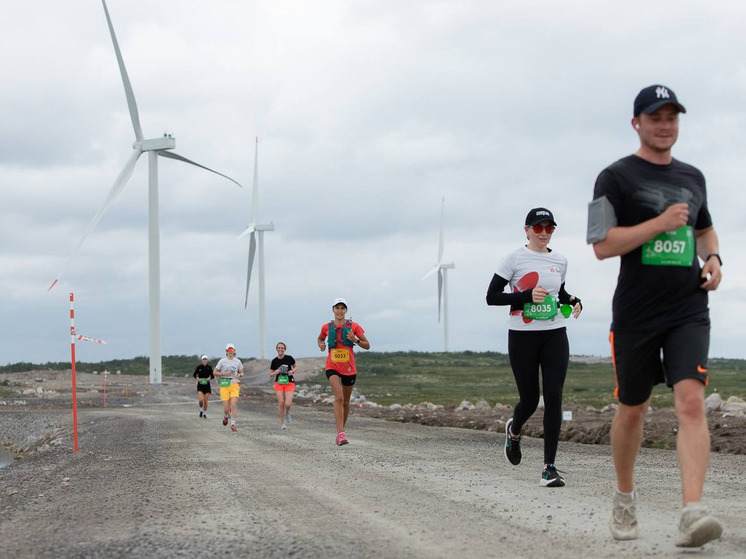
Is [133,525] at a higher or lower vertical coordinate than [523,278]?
lower

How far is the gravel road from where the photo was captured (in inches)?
220

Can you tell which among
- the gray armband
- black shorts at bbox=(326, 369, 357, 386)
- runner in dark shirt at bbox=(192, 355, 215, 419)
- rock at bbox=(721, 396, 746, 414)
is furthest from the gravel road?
runner in dark shirt at bbox=(192, 355, 215, 419)

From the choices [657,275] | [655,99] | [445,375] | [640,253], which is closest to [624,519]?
[657,275]

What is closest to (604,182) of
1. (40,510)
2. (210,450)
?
(40,510)

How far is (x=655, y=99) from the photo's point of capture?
5258 millimetres

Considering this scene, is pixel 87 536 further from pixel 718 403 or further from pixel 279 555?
pixel 718 403

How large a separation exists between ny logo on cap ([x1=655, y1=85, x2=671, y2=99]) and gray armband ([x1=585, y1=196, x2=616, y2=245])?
61 cm

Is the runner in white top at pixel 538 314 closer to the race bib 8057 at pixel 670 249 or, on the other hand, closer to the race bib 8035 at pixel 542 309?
the race bib 8035 at pixel 542 309

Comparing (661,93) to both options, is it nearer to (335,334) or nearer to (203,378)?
(335,334)

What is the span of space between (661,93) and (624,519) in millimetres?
2358

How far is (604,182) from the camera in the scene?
17.8ft

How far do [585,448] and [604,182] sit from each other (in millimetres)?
9208

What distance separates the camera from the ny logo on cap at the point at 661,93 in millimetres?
5242

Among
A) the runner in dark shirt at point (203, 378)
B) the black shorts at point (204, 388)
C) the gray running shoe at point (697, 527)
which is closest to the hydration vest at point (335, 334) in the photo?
the gray running shoe at point (697, 527)
